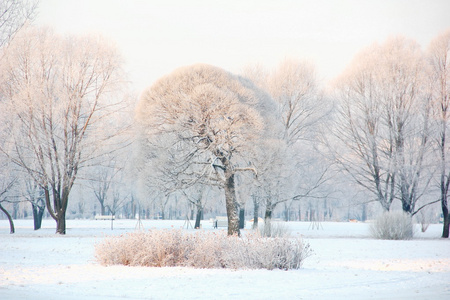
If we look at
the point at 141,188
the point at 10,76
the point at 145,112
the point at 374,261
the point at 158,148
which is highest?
the point at 10,76

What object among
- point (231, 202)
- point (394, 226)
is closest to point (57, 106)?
point (231, 202)

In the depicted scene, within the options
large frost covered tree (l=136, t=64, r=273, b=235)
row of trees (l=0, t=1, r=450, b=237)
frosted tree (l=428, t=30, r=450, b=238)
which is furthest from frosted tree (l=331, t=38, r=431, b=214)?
large frost covered tree (l=136, t=64, r=273, b=235)

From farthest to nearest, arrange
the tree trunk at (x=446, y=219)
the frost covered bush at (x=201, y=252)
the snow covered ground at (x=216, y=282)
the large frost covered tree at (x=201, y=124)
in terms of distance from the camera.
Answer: the tree trunk at (x=446, y=219), the large frost covered tree at (x=201, y=124), the frost covered bush at (x=201, y=252), the snow covered ground at (x=216, y=282)

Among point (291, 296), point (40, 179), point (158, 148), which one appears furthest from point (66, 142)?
point (291, 296)

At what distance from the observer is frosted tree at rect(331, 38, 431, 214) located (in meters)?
25.9

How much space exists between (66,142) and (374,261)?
750 inches

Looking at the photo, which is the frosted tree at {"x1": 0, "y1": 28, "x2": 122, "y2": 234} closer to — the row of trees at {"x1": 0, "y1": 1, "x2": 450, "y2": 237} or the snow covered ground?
the row of trees at {"x1": 0, "y1": 1, "x2": 450, "y2": 237}

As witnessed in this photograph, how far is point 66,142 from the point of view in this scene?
24891mm

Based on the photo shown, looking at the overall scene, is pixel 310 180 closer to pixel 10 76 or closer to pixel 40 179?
pixel 40 179

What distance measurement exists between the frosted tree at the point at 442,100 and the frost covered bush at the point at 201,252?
1880 centimetres

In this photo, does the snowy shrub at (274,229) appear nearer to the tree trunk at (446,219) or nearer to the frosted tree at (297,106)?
the frosted tree at (297,106)

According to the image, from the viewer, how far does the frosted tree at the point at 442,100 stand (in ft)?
84.5

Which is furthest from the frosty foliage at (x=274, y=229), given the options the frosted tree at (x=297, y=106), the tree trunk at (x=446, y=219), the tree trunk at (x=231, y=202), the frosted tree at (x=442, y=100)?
the tree trunk at (x=446, y=219)

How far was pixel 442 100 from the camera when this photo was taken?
84.9ft
